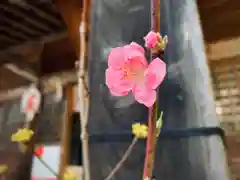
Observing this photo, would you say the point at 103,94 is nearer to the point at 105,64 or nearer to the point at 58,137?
the point at 105,64

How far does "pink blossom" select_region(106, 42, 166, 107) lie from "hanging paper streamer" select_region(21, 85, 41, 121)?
3.34 ft

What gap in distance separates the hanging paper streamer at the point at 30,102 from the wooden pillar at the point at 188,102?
934mm

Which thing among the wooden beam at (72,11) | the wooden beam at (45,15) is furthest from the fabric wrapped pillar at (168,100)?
the wooden beam at (45,15)

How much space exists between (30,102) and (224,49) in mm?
844

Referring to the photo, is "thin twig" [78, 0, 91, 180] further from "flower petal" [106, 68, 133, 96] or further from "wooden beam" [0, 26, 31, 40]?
"wooden beam" [0, 26, 31, 40]

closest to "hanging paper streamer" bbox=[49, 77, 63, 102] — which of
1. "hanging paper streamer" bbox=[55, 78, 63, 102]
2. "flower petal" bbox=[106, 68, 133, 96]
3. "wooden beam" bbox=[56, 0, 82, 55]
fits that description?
"hanging paper streamer" bbox=[55, 78, 63, 102]

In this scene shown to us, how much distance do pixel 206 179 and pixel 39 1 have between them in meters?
1.01

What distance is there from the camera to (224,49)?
4.21ft

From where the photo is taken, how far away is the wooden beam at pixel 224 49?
126 centimetres

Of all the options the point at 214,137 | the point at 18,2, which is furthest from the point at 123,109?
the point at 18,2

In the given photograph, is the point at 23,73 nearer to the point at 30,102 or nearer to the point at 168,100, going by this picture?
the point at 30,102

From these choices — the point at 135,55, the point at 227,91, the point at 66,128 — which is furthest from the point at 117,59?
the point at 66,128

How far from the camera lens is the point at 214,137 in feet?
2.27

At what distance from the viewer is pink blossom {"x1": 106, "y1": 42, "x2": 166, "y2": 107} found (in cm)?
63
